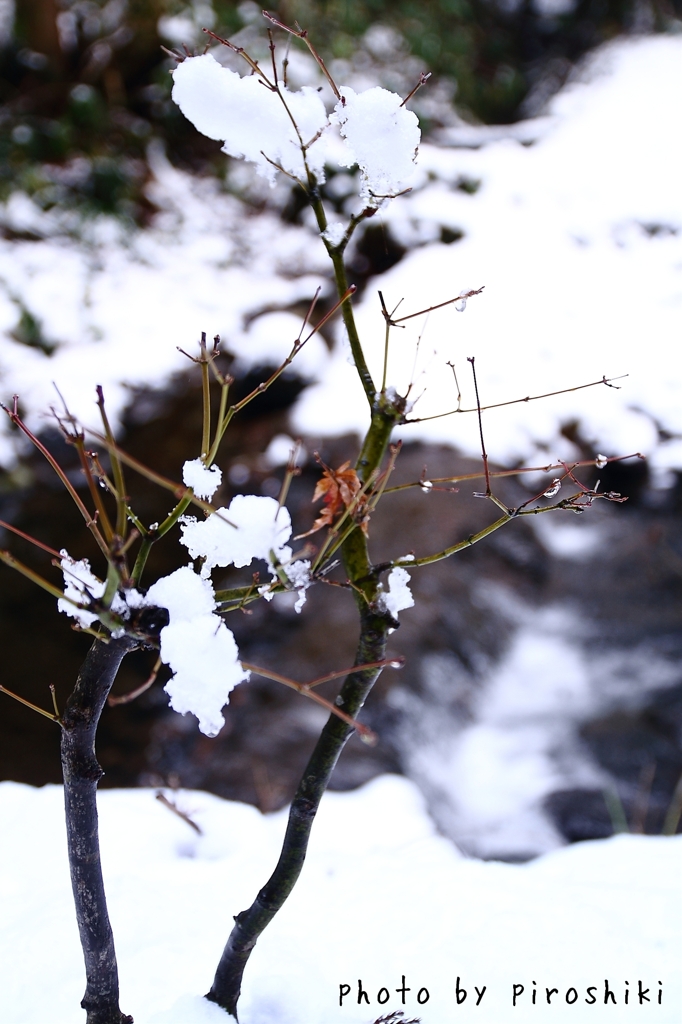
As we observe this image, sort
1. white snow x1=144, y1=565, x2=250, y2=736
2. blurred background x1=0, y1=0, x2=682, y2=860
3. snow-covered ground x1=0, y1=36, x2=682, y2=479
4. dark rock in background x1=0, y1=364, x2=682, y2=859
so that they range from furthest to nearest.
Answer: snow-covered ground x1=0, y1=36, x2=682, y2=479 → blurred background x1=0, y1=0, x2=682, y2=860 → dark rock in background x1=0, y1=364, x2=682, y2=859 → white snow x1=144, y1=565, x2=250, y2=736

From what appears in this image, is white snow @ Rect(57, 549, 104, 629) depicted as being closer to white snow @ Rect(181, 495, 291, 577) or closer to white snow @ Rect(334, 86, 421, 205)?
white snow @ Rect(181, 495, 291, 577)

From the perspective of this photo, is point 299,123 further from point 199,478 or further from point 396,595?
point 396,595

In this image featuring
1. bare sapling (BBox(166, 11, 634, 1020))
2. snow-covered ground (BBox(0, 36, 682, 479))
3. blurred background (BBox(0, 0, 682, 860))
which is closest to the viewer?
bare sapling (BBox(166, 11, 634, 1020))

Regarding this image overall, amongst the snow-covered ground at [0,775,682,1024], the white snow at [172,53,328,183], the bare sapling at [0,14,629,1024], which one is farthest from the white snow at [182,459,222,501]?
the snow-covered ground at [0,775,682,1024]

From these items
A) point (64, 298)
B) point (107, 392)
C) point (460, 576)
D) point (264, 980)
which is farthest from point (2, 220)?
point (264, 980)

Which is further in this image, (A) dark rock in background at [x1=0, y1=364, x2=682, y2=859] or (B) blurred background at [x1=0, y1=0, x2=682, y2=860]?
(B) blurred background at [x1=0, y1=0, x2=682, y2=860]

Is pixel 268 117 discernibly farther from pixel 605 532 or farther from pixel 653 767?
pixel 605 532

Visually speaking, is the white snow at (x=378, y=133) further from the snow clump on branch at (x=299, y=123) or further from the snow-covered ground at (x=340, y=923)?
the snow-covered ground at (x=340, y=923)
